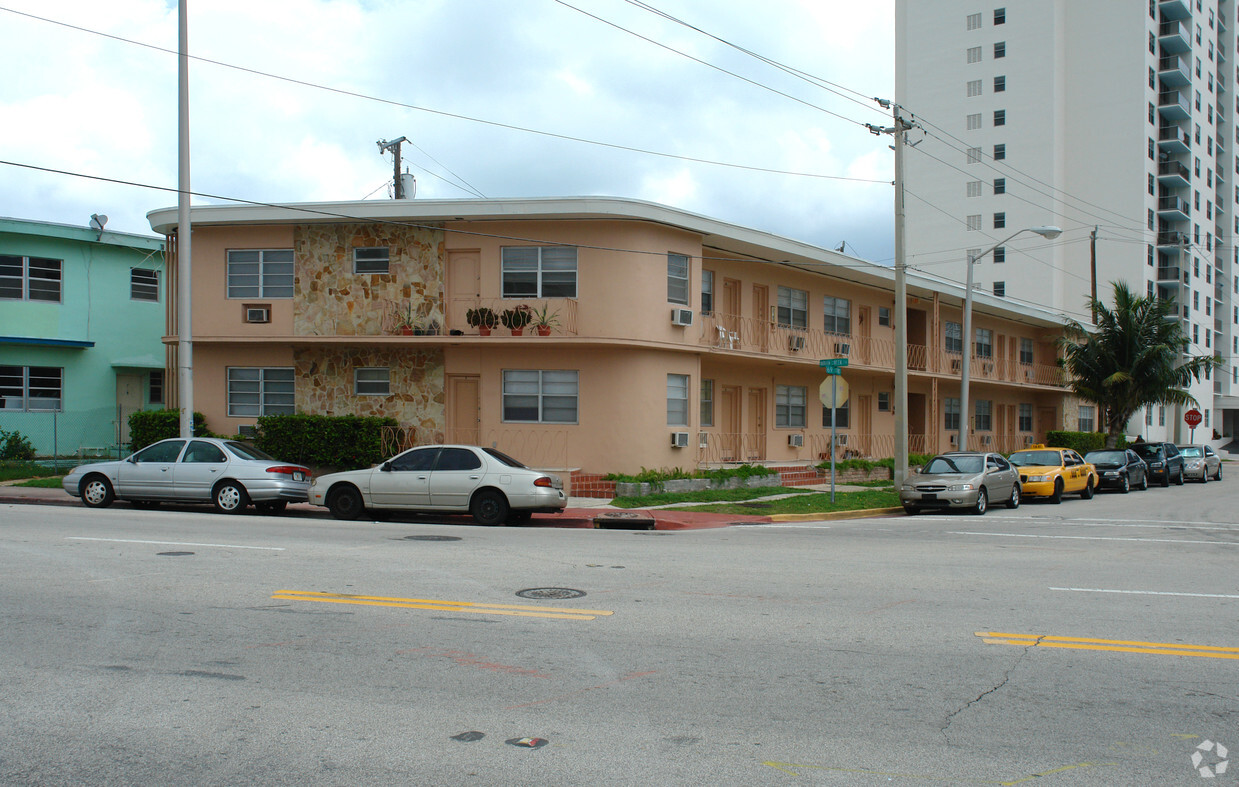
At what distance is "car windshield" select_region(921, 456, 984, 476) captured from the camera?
21797 millimetres

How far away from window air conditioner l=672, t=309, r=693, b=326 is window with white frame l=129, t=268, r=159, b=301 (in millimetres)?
18583

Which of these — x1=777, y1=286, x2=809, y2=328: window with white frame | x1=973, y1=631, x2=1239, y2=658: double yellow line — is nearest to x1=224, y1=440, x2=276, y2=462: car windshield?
x1=973, y1=631, x2=1239, y2=658: double yellow line

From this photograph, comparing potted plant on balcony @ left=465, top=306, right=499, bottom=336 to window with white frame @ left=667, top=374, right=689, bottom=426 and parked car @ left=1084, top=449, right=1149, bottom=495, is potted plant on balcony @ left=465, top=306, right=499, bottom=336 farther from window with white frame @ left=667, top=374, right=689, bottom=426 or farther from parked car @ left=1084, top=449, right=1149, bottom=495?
parked car @ left=1084, top=449, right=1149, bottom=495

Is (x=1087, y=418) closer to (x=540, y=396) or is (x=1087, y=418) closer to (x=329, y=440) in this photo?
(x=540, y=396)

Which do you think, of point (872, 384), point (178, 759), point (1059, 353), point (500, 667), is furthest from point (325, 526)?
point (1059, 353)

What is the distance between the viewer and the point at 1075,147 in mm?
61719

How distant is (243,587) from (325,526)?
6332 mm

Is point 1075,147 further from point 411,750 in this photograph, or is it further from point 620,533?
point 411,750

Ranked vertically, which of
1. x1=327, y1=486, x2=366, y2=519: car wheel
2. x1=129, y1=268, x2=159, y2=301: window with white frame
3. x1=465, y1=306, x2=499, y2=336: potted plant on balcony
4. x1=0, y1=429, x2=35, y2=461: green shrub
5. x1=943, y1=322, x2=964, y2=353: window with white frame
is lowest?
x1=327, y1=486, x2=366, y2=519: car wheel

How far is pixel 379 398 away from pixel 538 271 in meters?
5.02

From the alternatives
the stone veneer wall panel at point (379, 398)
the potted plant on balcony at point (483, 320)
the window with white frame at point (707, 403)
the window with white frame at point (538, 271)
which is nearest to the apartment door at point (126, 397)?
the stone veneer wall panel at point (379, 398)

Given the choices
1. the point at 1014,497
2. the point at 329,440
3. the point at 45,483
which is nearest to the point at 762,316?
the point at 1014,497

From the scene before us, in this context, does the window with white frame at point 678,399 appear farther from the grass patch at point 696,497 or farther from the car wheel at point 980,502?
the car wheel at point 980,502

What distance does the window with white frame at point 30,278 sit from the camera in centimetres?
2850
